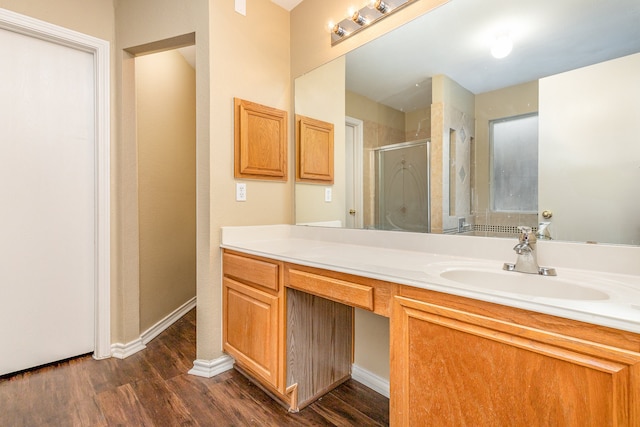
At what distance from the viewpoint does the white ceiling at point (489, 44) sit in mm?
1049

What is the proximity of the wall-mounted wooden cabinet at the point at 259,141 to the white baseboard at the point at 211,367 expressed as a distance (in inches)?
46.1

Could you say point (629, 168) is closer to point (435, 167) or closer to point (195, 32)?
point (435, 167)

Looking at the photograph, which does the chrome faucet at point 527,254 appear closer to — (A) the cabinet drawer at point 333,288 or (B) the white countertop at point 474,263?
(B) the white countertop at point 474,263

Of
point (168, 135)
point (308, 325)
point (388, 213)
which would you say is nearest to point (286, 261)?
point (308, 325)

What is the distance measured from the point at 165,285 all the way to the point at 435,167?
2.40 m

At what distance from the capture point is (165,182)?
2631 mm

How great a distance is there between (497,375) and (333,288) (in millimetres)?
609

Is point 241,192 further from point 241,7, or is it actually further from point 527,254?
point 527,254

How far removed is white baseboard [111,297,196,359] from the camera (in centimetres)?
208

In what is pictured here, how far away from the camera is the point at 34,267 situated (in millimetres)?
1883

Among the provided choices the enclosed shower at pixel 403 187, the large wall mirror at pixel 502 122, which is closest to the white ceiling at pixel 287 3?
the large wall mirror at pixel 502 122

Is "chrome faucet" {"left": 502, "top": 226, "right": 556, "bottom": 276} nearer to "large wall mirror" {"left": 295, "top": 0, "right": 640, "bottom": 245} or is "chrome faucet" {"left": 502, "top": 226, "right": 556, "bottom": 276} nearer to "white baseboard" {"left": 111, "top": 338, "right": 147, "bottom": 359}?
"large wall mirror" {"left": 295, "top": 0, "right": 640, "bottom": 245}

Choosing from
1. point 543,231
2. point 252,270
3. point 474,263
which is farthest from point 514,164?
point 252,270

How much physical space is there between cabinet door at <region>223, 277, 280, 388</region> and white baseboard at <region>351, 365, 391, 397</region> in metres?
0.53
